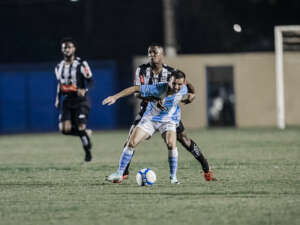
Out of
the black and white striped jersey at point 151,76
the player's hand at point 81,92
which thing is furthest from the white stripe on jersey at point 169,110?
the player's hand at point 81,92

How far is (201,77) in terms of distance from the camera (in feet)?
97.0

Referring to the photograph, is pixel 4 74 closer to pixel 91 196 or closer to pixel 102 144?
pixel 102 144

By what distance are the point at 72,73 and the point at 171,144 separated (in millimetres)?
4866

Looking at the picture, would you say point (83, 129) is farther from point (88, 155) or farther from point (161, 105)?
point (161, 105)

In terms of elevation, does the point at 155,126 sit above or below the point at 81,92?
below

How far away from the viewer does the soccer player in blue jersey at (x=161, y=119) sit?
35.3ft

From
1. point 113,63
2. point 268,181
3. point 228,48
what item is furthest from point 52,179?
point 228,48

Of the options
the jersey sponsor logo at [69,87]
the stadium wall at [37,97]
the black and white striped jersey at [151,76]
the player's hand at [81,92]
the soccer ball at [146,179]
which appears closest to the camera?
the soccer ball at [146,179]

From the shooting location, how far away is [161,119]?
1088 cm

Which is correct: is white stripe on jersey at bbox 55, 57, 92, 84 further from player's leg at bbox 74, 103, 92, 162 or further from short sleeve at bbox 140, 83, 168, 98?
short sleeve at bbox 140, 83, 168, 98

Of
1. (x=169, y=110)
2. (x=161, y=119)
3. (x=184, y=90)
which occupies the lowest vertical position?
(x=161, y=119)

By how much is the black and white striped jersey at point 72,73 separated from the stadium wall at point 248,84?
555 inches

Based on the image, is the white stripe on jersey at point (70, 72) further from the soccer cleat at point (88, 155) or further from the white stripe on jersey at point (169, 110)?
the white stripe on jersey at point (169, 110)

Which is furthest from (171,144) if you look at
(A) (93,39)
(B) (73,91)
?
(A) (93,39)
